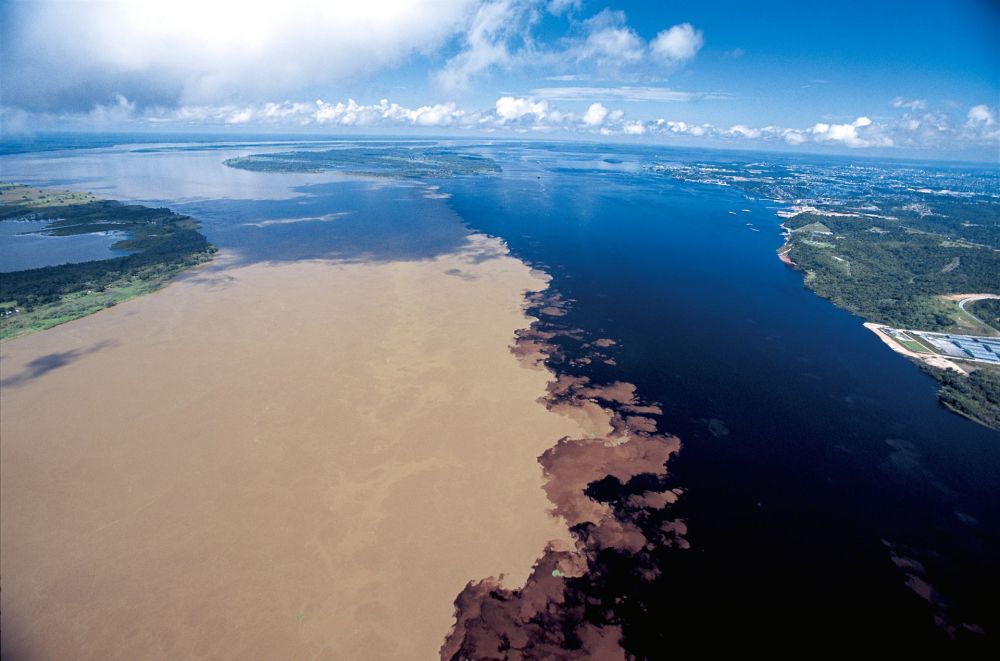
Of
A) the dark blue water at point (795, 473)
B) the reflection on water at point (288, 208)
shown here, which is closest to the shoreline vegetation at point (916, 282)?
the dark blue water at point (795, 473)

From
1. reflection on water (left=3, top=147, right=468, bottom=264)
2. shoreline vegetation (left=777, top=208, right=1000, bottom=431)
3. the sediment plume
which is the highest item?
reflection on water (left=3, top=147, right=468, bottom=264)

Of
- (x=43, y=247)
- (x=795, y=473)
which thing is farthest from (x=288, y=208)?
(x=795, y=473)

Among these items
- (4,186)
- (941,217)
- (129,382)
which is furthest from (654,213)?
(4,186)

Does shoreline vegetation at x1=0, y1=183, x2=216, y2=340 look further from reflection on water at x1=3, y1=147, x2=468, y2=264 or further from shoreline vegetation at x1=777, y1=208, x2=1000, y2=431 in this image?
shoreline vegetation at x1=777, y1=208, x2=1000, y2=431

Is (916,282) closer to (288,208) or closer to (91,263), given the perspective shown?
(91,263)

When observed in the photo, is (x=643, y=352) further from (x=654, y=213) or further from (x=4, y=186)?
(x=4, y=186)

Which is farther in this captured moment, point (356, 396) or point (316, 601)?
point (356, 396)

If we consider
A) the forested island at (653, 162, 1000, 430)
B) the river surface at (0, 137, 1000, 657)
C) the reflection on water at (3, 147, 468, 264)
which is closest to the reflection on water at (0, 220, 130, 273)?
the reflection on water at (3, 147, 468, 264)
